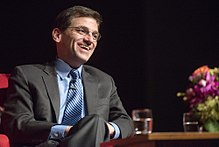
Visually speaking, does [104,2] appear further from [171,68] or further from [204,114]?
[204,114]

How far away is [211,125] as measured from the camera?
1.70 m

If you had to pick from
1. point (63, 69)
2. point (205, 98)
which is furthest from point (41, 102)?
point (205, 98)

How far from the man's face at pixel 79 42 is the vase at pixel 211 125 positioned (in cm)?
98

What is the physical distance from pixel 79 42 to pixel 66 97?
11.8 inches

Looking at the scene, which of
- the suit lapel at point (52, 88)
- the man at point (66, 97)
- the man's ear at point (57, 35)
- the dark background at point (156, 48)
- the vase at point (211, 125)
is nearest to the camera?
the vase at point (211, 125)

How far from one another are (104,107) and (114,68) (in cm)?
89

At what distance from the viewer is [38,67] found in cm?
251

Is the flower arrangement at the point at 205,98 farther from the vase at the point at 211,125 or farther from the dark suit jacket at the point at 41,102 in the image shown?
the dark suit jacket at the point at 41,102

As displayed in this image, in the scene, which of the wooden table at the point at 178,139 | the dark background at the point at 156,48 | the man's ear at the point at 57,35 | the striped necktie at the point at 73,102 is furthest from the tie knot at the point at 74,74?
the wooden table at the point at 178,139

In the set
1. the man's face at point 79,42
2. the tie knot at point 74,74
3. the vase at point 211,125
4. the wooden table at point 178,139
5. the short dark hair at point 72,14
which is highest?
the short dark hair at point 72,14

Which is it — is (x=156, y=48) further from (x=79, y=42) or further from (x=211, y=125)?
(x=211, y=125)

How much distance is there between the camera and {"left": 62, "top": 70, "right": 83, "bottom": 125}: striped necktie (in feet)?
7.98

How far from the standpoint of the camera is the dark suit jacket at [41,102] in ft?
7.36

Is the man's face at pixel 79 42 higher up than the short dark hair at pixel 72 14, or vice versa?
the short dark hair at pixel 72 14
